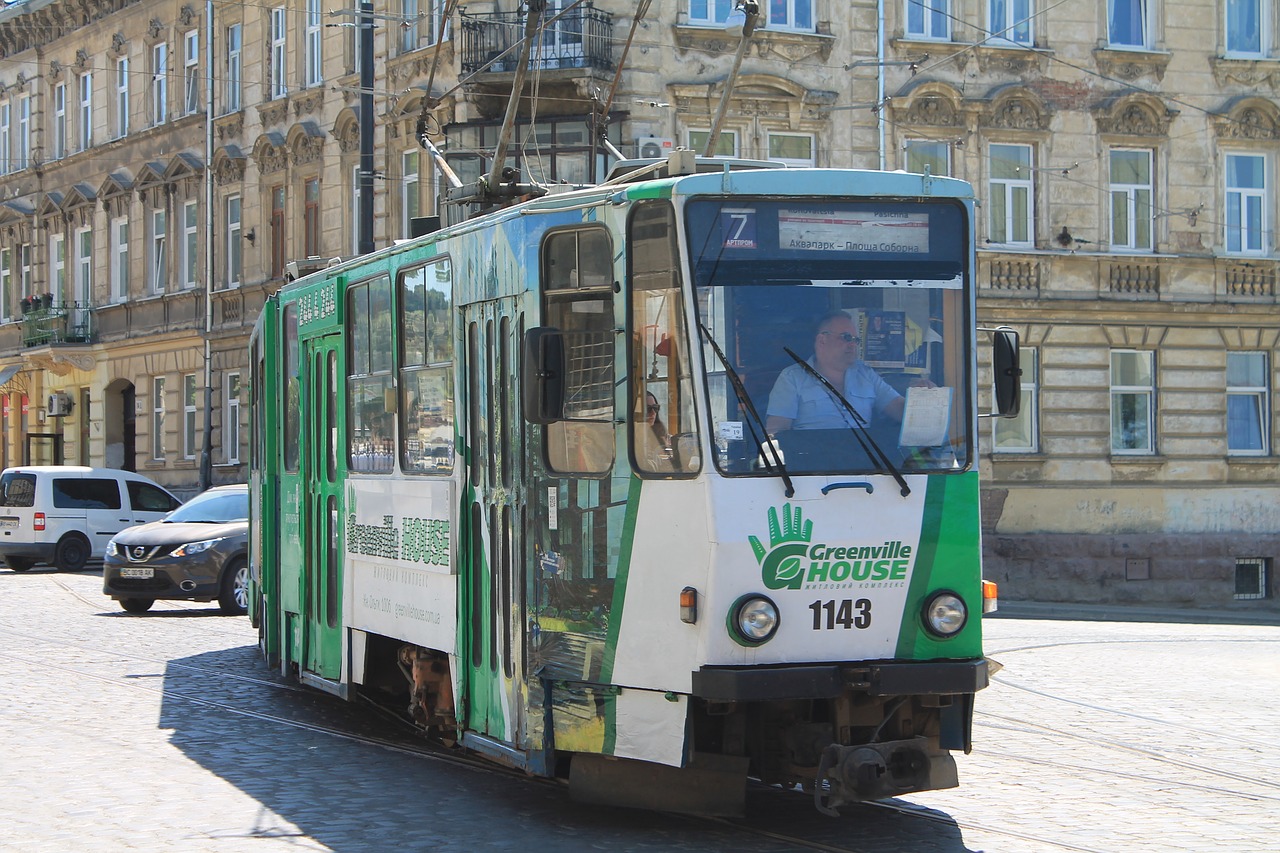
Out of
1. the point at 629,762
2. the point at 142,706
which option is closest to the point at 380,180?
the point at 142,706

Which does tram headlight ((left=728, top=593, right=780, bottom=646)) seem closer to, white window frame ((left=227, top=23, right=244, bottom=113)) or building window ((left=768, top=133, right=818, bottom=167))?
building window ((left=768, top=133, right=818, bottom=167))

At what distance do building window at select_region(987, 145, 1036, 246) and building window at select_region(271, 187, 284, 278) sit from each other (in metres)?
14.2

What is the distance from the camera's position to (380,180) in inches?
1278

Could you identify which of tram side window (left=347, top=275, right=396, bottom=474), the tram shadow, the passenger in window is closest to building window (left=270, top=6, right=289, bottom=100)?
tram side window (left=347, top=275, right=396, bottom=474)

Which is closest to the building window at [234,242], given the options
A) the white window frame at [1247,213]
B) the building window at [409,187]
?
the building window at [409,187]

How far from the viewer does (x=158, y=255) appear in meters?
40.7

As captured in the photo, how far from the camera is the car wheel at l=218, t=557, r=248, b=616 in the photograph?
20750 millimetres

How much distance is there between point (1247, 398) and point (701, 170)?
81.3ft

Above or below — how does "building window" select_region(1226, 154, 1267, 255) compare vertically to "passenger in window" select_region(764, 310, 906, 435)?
above

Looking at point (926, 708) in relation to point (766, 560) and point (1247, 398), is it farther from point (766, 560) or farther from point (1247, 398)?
point (1247, 398)

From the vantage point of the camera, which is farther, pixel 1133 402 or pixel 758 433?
pixel 1133 402

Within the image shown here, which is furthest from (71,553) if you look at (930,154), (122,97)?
(930,154)

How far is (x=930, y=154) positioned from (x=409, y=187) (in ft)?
30.1

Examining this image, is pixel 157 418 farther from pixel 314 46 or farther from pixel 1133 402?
pixel 1133 402
